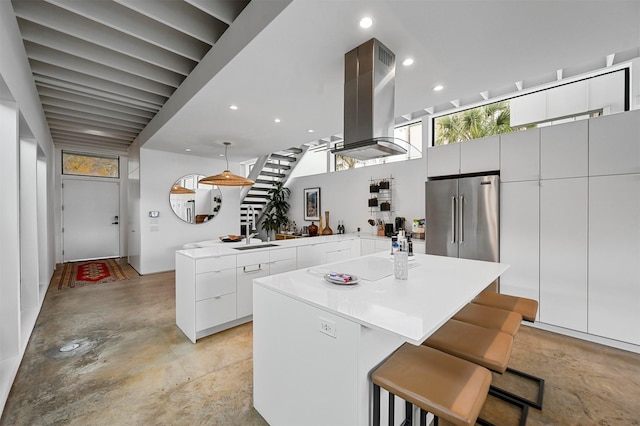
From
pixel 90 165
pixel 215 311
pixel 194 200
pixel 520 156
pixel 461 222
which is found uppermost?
pixel 90 165

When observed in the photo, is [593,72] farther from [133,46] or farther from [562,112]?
[133,46]

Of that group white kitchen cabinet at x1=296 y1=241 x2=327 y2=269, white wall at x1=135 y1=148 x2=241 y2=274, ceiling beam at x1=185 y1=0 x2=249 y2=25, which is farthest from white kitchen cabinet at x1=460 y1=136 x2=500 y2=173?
white wall at x1=135 y1=148 x2=241 y2=274

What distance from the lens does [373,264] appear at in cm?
234

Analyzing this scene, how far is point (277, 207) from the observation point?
723 cm

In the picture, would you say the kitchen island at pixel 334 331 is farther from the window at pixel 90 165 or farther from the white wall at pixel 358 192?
the window at pixel 90 165

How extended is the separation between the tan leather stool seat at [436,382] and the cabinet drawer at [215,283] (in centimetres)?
206

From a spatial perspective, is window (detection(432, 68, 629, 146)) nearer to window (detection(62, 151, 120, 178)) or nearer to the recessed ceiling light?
the recessed ceiling light

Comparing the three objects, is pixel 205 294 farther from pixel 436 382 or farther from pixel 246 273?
pixel 436 382

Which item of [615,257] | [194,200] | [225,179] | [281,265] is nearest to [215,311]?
[281,265]

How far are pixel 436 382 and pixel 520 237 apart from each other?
2684mm

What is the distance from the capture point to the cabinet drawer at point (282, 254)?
3285mm

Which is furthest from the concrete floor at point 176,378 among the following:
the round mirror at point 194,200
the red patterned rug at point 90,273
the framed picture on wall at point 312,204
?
the framed picture on wall at point 312,204

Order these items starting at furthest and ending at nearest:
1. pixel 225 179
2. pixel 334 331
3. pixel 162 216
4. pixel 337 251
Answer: pixel 162 216, pixel 337 251, pixel 225 179, pixel 334 331

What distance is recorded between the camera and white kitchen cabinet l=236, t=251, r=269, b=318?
119 inches
